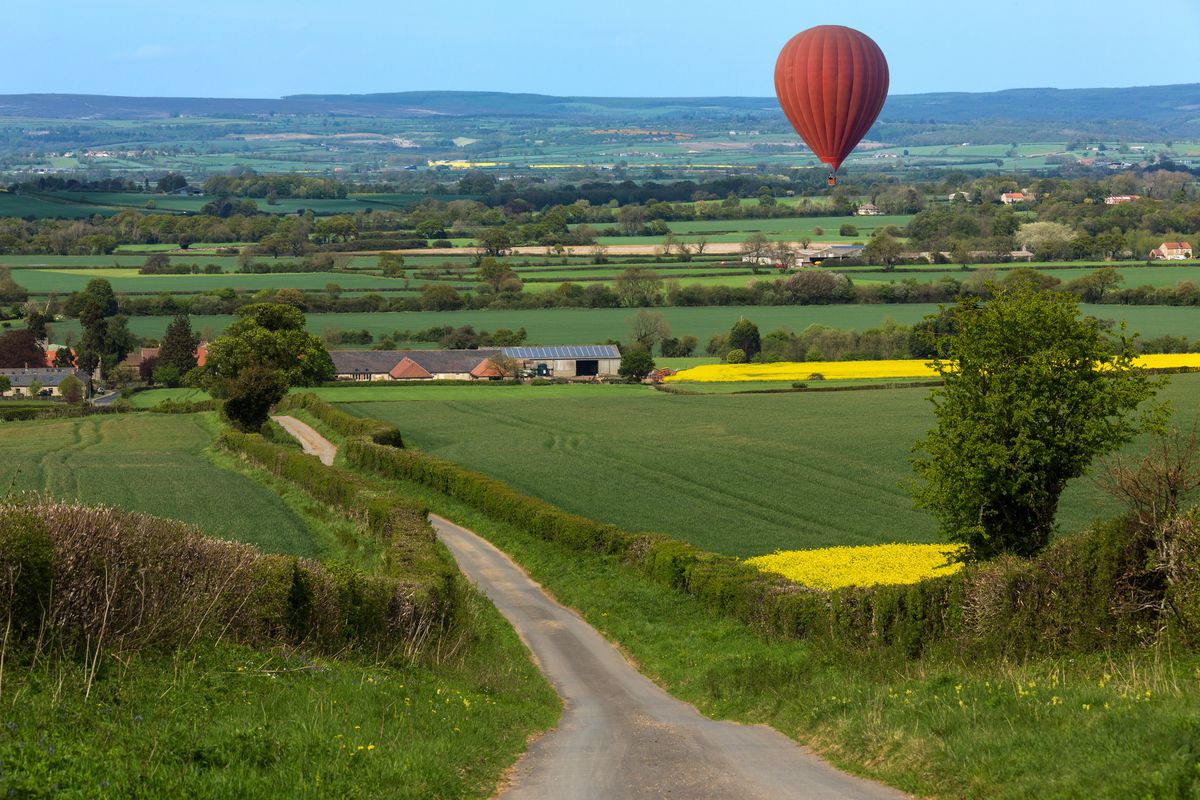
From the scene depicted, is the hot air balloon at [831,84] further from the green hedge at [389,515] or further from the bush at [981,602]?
the bush at [981,602]

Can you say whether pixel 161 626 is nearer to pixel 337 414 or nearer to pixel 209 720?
pixel 209 720

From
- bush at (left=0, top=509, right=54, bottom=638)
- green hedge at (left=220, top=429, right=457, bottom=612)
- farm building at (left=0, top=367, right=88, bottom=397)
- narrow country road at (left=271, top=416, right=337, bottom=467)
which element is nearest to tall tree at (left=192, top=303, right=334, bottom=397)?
narrow country road at (left=271, top=416, right=337, bottom=467)

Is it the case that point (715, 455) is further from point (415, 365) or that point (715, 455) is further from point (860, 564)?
point (415, 365)

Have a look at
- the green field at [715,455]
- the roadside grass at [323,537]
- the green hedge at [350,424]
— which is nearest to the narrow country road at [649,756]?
the roadside grass at [323,537]

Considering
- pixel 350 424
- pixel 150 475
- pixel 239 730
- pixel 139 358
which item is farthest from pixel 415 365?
pixel 239 730

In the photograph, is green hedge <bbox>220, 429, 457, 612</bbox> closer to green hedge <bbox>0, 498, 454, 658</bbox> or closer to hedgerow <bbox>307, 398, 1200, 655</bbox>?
green hedge <bbox>0, 498, 454, 658</bbox>

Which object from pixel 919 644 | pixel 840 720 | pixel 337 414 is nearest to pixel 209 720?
pixel 840 720

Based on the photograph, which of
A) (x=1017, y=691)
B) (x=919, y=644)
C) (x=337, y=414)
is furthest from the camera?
(x=337, y=414)
